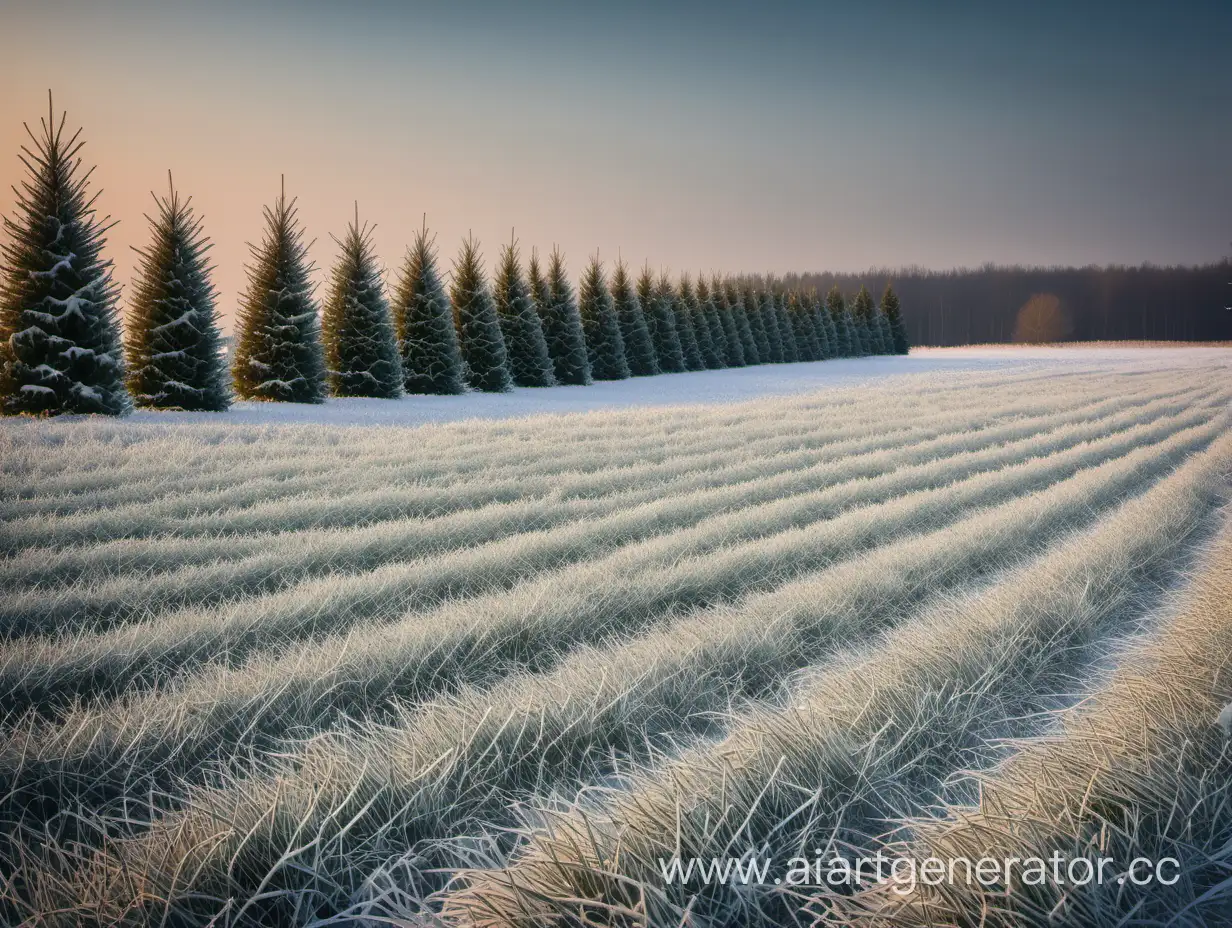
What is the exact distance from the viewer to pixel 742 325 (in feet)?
164

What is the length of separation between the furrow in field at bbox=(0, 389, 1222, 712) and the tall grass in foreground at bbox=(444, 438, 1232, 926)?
1207 millimetres

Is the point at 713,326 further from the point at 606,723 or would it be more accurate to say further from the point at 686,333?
the point at 606,723

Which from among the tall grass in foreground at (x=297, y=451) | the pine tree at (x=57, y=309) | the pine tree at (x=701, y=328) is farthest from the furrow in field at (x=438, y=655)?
the pine tree at (x=701, y=328)

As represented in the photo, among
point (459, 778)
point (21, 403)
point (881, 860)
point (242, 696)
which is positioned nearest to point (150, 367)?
point (21, 403)

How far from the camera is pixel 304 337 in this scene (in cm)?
1862

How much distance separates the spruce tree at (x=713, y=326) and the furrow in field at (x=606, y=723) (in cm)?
4133

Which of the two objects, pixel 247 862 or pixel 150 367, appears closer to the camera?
pixel 247 862

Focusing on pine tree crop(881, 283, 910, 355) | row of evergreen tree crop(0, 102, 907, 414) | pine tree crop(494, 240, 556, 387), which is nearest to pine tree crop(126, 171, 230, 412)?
row of evergreen tree crop(0, 102, 907, 414)

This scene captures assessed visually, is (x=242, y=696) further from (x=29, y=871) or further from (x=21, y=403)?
(x=21, y=403)

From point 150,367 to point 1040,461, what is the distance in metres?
17.4

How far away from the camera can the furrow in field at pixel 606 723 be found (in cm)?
158

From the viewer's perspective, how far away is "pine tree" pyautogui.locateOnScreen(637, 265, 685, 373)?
4044cm

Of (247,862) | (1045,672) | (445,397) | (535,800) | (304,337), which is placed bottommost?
(1045,672)

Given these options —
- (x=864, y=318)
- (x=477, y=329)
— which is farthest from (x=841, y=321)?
(x=477, y=329)
